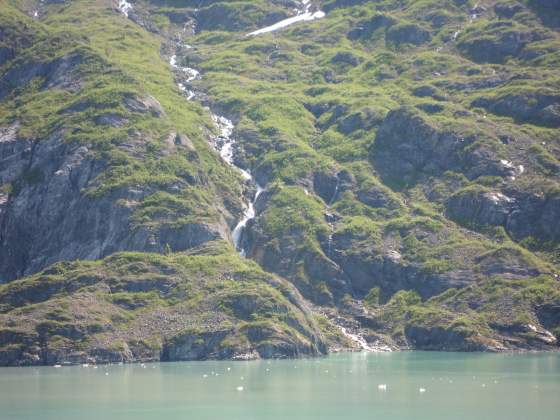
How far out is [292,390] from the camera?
127 metres

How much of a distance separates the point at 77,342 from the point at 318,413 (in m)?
72.1

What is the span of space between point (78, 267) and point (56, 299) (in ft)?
45.5

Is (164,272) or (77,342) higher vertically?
(164,272)

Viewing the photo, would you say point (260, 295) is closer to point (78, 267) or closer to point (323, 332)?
point (323, 332)

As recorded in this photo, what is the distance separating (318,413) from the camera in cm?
10725

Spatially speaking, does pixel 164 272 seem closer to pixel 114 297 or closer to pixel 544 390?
pixel 114 297

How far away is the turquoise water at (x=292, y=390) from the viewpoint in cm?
10706

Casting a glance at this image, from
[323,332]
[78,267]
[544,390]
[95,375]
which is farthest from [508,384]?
[78,267]

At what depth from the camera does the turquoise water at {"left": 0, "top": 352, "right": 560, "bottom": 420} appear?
351 ft

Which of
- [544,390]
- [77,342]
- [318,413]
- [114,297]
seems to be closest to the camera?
[318,413]

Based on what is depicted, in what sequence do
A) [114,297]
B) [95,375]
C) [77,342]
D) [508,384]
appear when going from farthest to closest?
[114,297], [77,342], [95,375], [508,384]

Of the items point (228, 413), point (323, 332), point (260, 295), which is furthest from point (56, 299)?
point (228, 413)

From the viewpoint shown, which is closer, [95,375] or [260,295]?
[95,375]

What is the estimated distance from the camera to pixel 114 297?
596 ft
